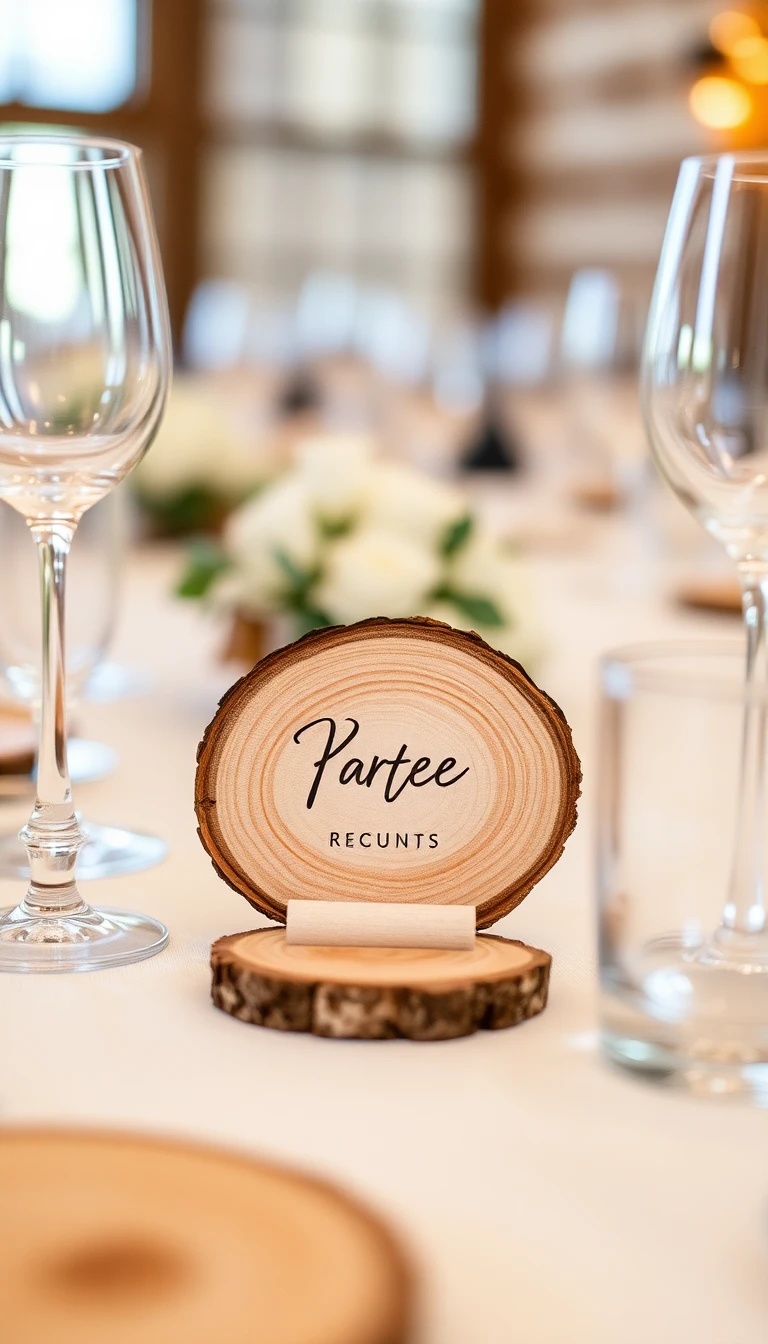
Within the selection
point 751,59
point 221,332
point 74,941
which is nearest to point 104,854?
point 74,941

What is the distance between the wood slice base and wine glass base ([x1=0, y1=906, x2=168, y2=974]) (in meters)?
0.08

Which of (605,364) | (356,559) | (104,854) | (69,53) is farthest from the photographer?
(69,53)

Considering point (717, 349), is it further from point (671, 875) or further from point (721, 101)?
point (721, 101)

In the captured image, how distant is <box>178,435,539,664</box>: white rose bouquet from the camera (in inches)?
49.0

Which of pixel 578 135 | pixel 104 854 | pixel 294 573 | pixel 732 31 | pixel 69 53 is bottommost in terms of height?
pixel 104 854

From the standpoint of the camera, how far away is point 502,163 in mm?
7383

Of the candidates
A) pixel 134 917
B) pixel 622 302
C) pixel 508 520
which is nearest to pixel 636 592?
pixel 622 302

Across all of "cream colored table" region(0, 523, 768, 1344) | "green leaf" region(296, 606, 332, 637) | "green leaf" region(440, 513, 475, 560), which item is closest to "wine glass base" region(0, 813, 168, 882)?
"cream colored table" region(0, 523, 768, 1344)

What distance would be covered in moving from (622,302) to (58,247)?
4.30ft

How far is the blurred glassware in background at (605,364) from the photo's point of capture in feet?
6.18

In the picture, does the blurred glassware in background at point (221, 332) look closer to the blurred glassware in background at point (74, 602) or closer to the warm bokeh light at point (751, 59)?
the warm bokeh light at point (751, 59)

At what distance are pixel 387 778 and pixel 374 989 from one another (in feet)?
0.34

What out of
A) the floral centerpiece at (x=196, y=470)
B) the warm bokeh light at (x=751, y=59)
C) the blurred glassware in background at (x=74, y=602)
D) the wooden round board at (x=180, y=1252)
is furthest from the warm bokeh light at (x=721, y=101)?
the wooden round board at (x=180, y=1252)

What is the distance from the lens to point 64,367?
690 mm
